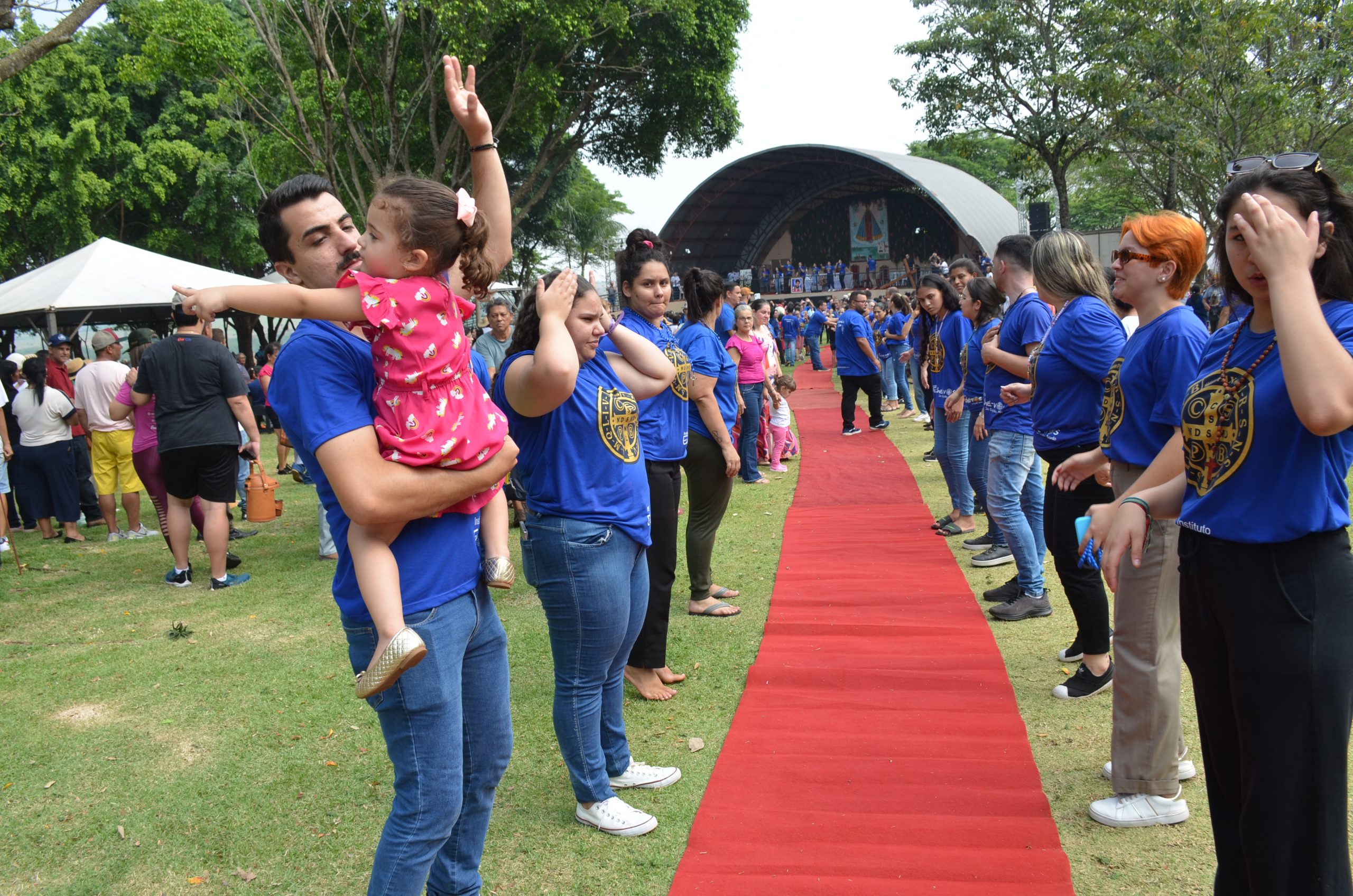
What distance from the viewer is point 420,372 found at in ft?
6.28

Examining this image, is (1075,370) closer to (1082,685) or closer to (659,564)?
(1082,685)

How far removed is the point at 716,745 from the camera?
12.7ft

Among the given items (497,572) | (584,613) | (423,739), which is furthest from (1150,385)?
(423,739)

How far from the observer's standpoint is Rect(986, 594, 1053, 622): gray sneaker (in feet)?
17.1

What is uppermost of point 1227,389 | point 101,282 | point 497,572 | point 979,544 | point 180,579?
point 101,282

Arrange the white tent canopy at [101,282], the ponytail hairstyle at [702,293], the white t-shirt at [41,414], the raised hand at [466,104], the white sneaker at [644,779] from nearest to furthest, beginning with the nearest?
1. the raised hand at [466,104]
2. the white sneaker at [644,779]
3. the ponytail hairstyle at [702,293]
4. the white t-shirt at [41,414]
5. the white tent canopy at [101,282]

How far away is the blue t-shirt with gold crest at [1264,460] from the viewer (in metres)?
1.92

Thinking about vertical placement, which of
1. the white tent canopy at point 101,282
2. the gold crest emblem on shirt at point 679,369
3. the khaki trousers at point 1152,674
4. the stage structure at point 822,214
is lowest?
the khaki trousers at point 1152,674

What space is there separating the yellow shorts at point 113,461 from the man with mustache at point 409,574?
288 inches

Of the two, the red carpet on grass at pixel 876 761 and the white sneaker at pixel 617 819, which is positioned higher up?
the white sneaker at pixel 617 819

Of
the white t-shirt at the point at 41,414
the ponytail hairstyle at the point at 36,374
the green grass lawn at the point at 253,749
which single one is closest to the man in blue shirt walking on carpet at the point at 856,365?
the green grass lawn at the point at 253,749

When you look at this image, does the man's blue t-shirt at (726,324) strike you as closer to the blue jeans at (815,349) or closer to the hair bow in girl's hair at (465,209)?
the hair bow in girl's hair at (465,209)

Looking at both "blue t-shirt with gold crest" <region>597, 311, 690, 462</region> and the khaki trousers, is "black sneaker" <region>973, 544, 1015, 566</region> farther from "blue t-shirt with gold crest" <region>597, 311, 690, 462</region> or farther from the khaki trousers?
the khaki trousers

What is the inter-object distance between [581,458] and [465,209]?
3.92ft
